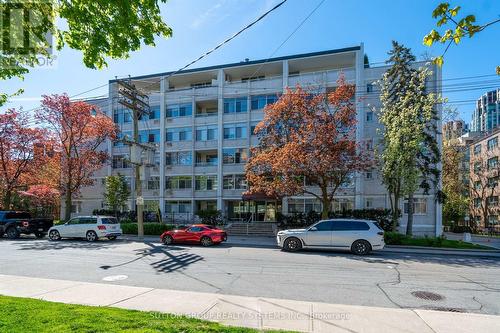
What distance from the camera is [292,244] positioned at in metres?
17.3

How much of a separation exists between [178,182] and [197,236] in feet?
62.8

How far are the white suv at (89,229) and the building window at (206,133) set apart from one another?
1678cm

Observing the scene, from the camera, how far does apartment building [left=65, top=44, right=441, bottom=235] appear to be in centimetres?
3175

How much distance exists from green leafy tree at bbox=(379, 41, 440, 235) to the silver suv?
7.21 meters

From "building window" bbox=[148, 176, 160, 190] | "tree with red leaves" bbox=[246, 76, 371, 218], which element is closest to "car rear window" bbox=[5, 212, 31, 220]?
"building window" bbox=[148, 176, 160, 190]

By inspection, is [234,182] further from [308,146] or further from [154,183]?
[308,146]

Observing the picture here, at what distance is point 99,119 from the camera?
30688mm

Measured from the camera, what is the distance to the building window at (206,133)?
122 ft

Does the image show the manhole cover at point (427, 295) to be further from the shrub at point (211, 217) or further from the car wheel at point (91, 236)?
the shrub at point (211, 217)

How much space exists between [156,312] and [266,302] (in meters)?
2.43

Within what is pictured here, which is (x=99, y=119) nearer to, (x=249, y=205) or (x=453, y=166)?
(x=249, y=205)

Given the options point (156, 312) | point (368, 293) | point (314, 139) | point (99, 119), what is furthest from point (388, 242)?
point (99, 119)

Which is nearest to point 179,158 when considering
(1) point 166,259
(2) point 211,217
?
(2) point 211,217

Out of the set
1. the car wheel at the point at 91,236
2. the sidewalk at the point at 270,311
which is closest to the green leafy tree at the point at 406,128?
the sidewalk at the point at 270,311
